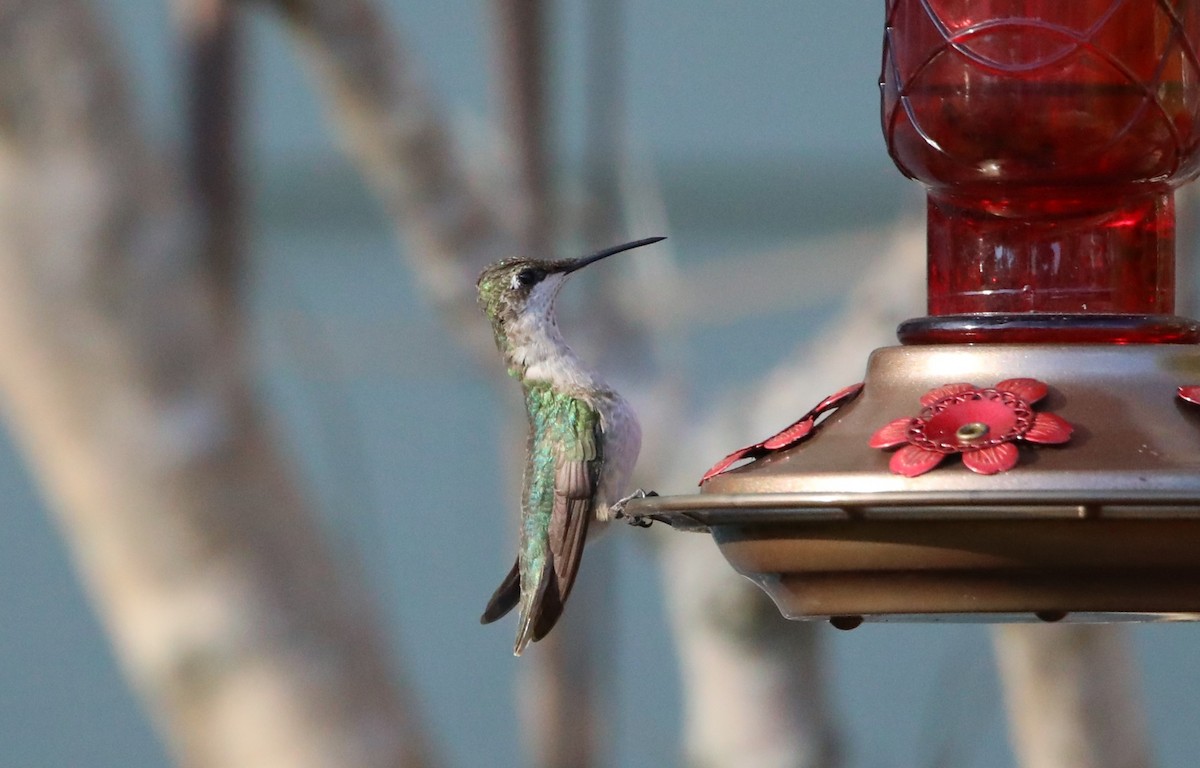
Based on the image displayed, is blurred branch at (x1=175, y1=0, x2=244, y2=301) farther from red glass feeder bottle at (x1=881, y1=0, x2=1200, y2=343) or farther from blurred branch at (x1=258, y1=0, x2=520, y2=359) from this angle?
red glass feeder bottle at (x1=881, y1=0, x2=1200, y2=343)

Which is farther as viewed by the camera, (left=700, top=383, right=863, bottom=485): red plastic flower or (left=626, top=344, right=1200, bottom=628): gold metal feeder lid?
(left=700, top=383, right=863, bottom=485): red plastic flower

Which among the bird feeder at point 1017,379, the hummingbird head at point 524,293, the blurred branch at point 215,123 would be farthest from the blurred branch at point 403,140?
the bird feeder at point 1017,379

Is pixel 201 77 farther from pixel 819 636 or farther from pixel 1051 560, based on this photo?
pixel 1051 560

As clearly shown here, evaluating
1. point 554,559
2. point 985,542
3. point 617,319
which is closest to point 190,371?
point 617,319

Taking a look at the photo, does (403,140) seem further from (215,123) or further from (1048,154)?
(1048,154)

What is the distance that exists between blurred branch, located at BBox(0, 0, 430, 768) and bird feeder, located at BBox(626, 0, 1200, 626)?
339 centimetres

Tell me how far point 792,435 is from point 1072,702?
3.59 meters

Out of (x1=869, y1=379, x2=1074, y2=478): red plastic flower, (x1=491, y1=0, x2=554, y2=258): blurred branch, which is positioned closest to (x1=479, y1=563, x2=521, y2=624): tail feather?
(x1=869, y1=379, x2=1074, y2=478): red plastic flower

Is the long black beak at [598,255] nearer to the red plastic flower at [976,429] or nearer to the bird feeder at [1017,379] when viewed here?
the bird feeder at [1017,379]

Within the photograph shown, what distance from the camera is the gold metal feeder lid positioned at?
2.06 meters

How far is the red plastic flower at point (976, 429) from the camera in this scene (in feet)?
7.00

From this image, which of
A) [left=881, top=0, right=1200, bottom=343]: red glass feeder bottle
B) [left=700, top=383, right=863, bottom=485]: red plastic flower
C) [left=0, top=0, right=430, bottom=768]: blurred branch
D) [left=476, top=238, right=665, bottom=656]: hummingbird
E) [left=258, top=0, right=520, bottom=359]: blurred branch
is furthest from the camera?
[left=258, top=0, right=520, bottom=359]: blurred branch

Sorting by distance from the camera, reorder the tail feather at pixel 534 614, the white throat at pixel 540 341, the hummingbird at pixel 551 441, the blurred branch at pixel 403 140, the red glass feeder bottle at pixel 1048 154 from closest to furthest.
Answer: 1. the red glass feeder bottle at pixel 1048 154
2. the tail feather at pixel 534 614
3. the hummingbird at pixel 551 441
4. the white throat at pixel 540 341
5. the blurred branch at pixel 403 140

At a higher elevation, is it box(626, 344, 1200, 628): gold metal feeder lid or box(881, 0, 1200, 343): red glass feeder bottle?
box(881, 0, 1200, 343): red glass feeder bottle
